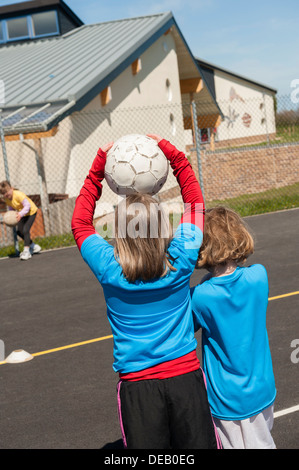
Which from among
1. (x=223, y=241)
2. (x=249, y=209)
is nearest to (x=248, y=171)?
(x=249, y=209)

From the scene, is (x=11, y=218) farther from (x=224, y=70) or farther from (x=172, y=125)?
(x=224, y=70)

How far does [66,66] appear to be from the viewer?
18.2 m

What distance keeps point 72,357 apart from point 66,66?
14186 millimetres

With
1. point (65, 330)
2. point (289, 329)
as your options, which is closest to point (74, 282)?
point (65, 330)

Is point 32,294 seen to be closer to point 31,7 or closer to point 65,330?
point 65,330

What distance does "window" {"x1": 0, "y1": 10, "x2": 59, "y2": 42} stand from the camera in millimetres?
24188

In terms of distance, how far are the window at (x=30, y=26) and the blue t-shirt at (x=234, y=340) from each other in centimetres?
2339

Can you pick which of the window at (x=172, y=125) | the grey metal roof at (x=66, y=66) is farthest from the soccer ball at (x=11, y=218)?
the window at (x=172, y=125)

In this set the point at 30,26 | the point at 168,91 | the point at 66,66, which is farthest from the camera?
the point at 30,26

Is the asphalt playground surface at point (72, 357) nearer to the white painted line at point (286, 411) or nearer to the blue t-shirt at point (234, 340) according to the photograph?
the white painted line at point (286, 411)

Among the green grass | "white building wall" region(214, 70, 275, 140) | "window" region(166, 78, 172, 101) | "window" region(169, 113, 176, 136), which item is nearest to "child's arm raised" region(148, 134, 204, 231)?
the green grass

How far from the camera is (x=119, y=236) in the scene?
8.50 ft

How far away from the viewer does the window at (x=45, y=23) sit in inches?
950
